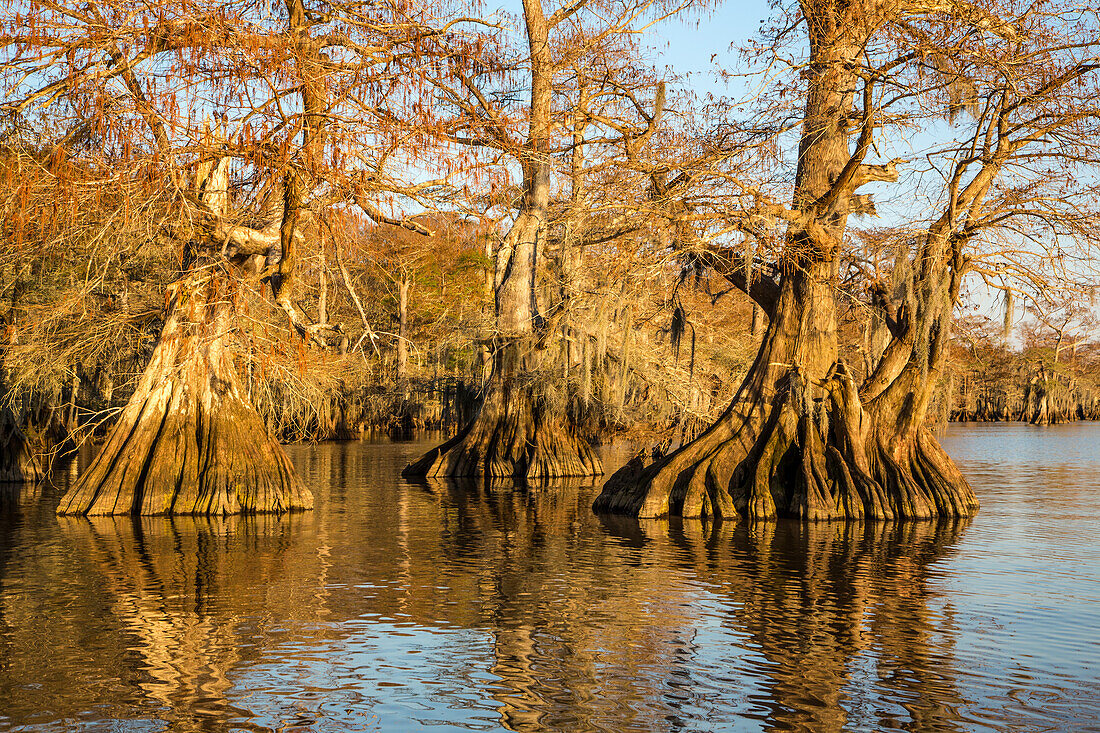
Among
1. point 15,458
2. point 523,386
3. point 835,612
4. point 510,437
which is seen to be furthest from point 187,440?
point 835,612

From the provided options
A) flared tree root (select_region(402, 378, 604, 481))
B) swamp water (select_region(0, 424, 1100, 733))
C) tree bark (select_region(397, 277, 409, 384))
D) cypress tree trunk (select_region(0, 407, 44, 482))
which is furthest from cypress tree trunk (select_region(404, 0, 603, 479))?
tree bark (select_region(397, 277, 409, 384))

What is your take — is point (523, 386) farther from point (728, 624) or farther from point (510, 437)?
point (728, 624)

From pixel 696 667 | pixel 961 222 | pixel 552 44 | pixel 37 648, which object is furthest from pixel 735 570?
pixel 552 44

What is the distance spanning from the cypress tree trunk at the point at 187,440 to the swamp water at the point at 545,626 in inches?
23.7

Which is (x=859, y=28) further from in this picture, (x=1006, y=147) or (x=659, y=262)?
(x=659, y=262)

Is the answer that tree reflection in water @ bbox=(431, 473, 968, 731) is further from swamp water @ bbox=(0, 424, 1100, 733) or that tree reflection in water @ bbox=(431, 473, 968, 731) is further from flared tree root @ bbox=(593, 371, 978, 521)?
flared tree root @ bbox=(593, 371, 978, 521)

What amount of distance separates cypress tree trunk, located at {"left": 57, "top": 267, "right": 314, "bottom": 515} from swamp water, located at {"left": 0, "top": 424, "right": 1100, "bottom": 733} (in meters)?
0.60

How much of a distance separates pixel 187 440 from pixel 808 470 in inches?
332

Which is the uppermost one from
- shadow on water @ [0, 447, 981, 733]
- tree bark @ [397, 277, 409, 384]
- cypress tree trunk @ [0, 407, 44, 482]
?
tree bark @ [397, 277, 409, 384]

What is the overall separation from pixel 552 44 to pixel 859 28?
Result: 397 inches

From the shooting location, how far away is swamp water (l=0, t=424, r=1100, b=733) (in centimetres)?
625

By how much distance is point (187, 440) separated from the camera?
1515 centimetres

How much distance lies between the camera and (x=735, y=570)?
10844 mm

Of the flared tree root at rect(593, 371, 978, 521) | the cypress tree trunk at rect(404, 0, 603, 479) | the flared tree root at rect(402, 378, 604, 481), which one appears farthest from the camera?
the cypress tree trunk at rect(404, 0, 603, 479)
